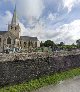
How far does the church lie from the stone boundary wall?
44361mm

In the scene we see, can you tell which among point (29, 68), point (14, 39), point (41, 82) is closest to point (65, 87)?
point (41, 82)

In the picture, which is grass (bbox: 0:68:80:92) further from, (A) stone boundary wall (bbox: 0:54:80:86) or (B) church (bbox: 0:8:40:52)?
(B) church (bbox: 0:8:40:52)

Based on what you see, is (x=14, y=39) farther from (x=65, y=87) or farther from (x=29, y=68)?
(x=29, y=68)

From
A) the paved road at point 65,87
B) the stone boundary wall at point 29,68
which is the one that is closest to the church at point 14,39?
the stone boundary wall at point 29,68

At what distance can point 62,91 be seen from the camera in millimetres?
23828

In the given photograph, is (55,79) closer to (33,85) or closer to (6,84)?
(33,85)

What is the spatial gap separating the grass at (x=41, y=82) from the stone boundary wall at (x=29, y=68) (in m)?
0.50

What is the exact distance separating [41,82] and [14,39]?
2394 inches

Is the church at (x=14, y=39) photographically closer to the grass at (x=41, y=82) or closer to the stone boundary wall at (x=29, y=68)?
the stone boundary wall at (x=29, y=68)

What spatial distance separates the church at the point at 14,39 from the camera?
82363 mm

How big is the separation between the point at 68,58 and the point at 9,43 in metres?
50.5

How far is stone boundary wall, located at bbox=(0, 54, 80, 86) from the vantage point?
2092 centimetres

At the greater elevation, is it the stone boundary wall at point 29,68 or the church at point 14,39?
the church at point 14,39

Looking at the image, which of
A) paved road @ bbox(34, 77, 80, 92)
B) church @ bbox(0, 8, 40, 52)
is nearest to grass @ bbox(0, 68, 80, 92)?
paved road @ bbox(34, 77, 80, 92)
